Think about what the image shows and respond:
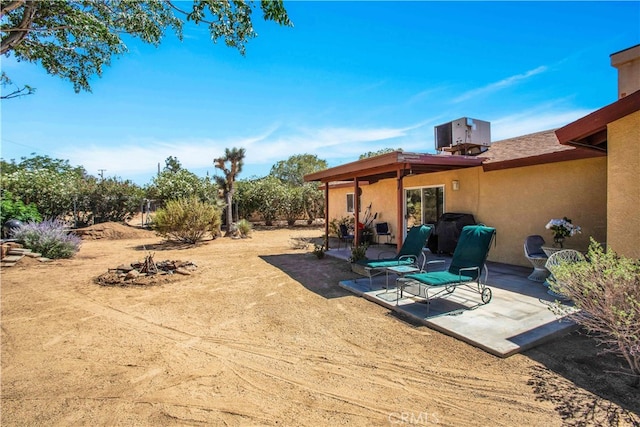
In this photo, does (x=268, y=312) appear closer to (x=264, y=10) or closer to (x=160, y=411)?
(x=160, y=411)

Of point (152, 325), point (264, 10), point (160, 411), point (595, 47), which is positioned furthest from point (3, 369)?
point (595, 47)

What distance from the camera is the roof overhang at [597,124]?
12.8 ft

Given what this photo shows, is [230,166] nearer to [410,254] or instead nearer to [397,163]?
[397,163]

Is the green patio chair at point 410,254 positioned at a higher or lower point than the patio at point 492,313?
higher

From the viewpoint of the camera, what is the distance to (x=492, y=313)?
4.47 m

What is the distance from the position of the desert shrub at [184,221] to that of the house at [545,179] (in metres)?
5.73

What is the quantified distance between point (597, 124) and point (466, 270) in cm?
273

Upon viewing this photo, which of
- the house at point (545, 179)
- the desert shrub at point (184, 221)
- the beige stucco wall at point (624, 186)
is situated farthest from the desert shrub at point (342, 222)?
the beige stucco wall at point (624, 186)

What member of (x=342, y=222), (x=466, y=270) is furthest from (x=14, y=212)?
(x=466, y=270)

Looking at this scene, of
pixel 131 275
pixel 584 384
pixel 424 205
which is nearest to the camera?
pixel 584 384

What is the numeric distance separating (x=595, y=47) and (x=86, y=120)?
1853 centimetres

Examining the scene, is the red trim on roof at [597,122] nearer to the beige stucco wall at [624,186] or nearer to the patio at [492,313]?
the beige stucco wall at [624,186]

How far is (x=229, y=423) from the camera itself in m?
2.36

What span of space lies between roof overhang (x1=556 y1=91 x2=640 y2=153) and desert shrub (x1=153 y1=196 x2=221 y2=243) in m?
12.4
